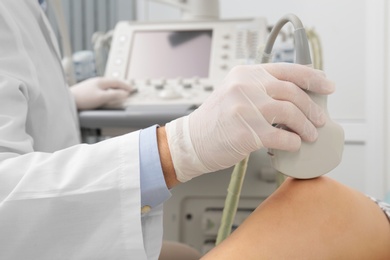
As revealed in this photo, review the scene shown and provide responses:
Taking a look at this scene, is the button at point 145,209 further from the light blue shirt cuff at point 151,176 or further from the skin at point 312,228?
the skin at point 312,228

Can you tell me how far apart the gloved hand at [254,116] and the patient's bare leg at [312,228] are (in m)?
0.07

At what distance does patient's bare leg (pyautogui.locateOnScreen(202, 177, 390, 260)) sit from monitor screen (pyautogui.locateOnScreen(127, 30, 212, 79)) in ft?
3.04

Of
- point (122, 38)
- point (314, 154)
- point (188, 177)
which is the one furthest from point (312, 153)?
point (122, 38)

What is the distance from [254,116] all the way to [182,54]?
98 centimetres

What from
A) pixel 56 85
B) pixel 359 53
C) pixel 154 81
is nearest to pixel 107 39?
pixel 154 81

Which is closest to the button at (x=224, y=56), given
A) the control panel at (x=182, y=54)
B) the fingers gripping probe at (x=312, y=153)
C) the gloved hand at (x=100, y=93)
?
the control panel at (x=182, y=54)

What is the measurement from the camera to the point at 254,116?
0.67 metres

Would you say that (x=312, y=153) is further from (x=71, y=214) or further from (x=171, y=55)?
(x=171, y=55)

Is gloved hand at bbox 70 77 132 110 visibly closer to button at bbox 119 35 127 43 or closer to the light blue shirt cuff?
button at bbox 119 35 127 43

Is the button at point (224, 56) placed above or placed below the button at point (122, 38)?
below

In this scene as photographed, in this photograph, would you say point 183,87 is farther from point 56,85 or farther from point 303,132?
point 303,132

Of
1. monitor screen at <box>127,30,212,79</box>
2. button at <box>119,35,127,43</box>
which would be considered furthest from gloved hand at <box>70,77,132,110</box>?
button at <box>119,35,127,43</box>

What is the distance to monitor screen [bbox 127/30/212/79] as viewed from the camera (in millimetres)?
1589

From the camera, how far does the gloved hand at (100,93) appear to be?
140 centimetres
